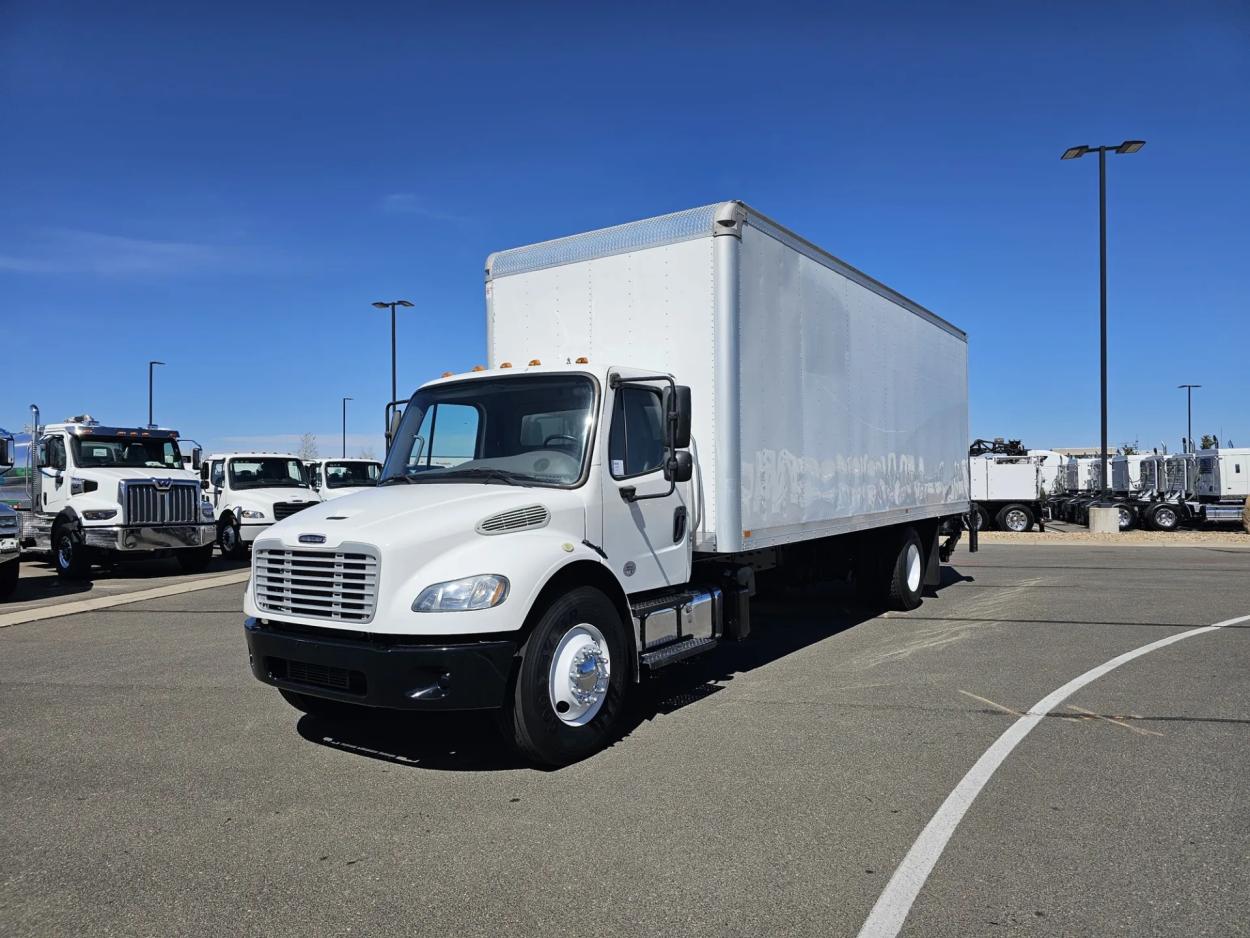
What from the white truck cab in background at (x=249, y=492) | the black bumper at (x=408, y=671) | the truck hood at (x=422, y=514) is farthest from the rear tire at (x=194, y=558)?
the black bumper at (x=408, y=671)

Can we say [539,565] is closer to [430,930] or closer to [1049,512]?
[430,930]

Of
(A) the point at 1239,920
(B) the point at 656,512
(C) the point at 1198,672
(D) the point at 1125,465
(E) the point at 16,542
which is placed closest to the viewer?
(A) the point at 1239,920

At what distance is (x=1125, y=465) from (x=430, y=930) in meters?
36.0

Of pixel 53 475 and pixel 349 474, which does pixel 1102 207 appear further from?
pixel 53 475

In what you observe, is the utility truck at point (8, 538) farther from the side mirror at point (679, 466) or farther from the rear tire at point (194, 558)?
the side mirror at point (679, 466)

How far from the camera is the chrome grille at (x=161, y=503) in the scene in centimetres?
1502

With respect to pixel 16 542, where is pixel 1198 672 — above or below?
below

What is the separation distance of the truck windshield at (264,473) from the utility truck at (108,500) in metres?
2.52

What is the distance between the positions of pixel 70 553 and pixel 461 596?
13146 millimetres

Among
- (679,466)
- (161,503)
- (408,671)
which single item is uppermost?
(679,466)

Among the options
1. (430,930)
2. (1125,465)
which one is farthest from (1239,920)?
(1125,465)

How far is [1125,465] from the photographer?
3378 centimetres

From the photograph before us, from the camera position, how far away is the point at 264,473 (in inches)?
760

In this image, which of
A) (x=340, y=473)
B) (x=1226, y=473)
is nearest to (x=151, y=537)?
(x=340, y=473)
